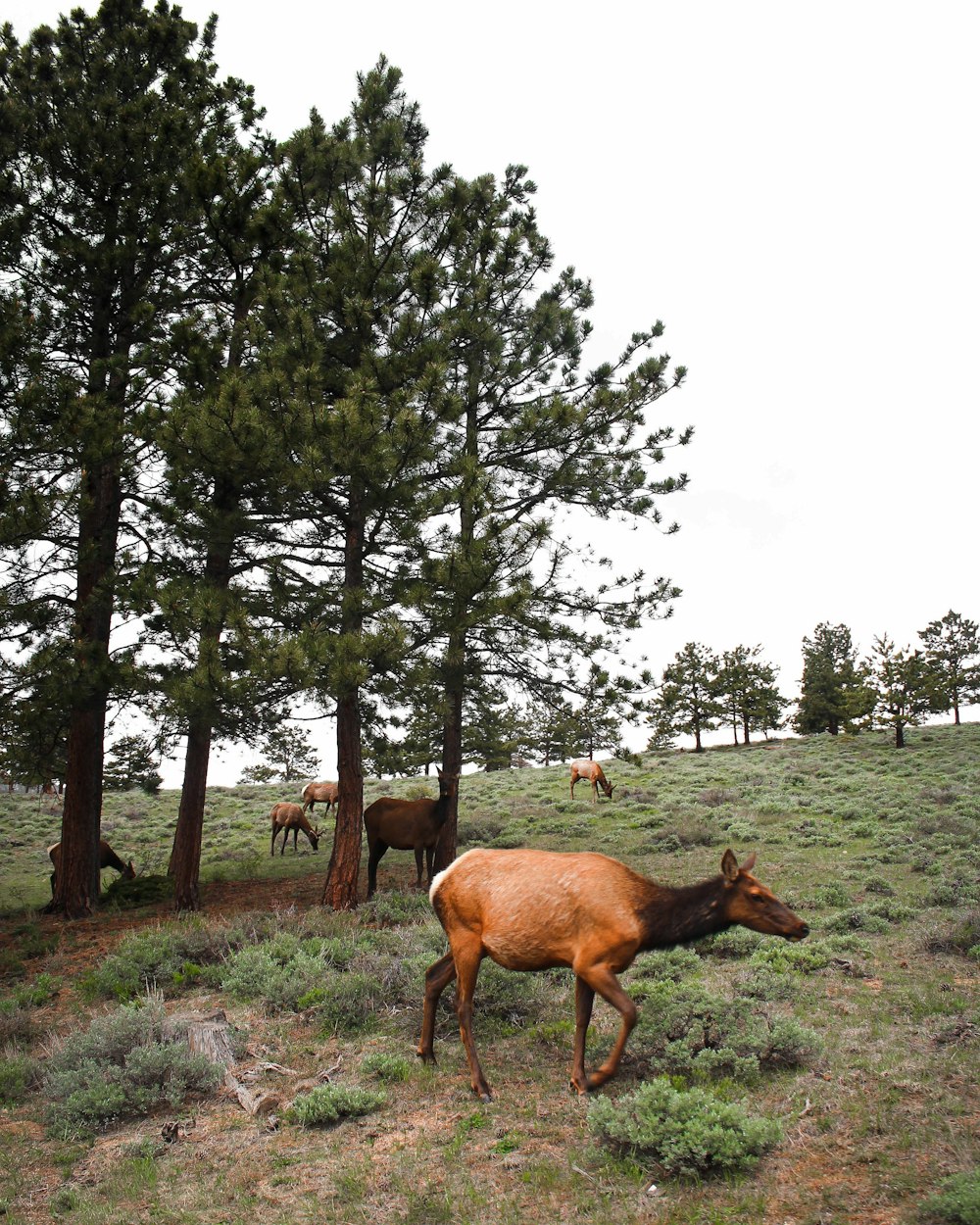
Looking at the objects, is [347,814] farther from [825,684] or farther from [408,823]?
[825,684]

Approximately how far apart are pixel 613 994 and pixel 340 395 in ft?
38.2

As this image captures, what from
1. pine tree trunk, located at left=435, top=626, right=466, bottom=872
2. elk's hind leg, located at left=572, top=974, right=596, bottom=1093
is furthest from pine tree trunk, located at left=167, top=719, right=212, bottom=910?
elk's hind leg, located at left=572, top=974, right=596, bottom=1093

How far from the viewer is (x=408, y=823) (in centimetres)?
1445

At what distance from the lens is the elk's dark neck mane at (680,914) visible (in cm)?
597

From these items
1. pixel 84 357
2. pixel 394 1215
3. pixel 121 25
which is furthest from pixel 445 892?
pixel 121 25

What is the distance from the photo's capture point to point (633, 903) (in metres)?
6.07

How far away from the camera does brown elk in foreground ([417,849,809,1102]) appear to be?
5.86 m

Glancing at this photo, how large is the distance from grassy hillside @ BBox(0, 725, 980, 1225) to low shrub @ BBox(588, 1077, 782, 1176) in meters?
0.02

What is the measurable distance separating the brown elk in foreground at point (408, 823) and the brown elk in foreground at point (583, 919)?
7.74 metres

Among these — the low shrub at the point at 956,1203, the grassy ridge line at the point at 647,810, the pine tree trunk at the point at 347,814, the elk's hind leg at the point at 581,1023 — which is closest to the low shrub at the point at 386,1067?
the elk's hind leg at the point at 581,1023

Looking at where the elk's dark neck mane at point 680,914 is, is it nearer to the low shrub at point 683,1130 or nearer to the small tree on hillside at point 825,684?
the low shrub at point 683,1130

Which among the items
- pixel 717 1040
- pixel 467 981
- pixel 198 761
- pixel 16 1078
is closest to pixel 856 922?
pixel 717 1040

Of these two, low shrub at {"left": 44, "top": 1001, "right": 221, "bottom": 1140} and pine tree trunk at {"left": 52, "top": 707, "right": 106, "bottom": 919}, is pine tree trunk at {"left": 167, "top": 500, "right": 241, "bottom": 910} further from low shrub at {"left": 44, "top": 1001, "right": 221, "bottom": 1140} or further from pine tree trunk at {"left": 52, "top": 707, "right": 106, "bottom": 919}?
low shrub at {"left": 44, "top": 1001, "right": 221, "bottom": 1140}

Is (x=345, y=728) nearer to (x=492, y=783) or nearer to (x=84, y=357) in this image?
(x=84, y=357)
